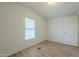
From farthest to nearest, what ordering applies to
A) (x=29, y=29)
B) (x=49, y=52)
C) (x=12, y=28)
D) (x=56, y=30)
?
(x=56, y=30)
(x=29, y=29)
(x=49, y=52)
(x=12, y=28)

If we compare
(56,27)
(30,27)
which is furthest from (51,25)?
(30,27)

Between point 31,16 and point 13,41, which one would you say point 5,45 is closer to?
point 13,41

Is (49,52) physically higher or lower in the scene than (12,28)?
lower

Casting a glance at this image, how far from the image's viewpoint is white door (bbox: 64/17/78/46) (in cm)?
431

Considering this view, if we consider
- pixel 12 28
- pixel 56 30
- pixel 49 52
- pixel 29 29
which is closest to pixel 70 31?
pixel 56 30

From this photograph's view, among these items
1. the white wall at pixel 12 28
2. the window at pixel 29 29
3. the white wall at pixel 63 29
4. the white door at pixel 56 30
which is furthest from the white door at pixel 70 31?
the white wall at pixel 12 28

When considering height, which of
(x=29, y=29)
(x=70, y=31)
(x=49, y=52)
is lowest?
(x=49, y=52)

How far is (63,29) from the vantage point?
4.93 m

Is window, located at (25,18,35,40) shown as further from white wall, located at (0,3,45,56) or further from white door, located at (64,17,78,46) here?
white door, located at (64,17,78,46)

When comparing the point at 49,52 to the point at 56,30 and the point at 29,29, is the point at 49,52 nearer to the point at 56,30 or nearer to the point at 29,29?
the point at 29,29

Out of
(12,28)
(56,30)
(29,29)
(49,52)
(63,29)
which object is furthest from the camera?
(56,30)

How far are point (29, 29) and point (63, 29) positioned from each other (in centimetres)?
186

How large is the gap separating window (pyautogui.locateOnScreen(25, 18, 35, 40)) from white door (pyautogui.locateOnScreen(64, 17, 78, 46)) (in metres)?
1.68

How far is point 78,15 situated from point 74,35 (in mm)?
955
